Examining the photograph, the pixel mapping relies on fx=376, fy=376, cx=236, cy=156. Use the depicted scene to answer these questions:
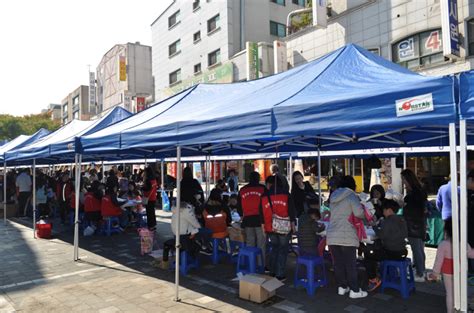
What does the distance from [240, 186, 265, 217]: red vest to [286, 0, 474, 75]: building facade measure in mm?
11693

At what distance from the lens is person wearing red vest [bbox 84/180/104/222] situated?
10.3 metres

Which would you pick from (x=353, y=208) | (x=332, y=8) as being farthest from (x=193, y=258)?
(x=332, y=8)

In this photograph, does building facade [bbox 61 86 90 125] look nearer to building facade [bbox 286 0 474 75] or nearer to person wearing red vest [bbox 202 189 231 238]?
building facade [bbox 286 0 474 75]

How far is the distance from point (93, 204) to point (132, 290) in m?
5.09

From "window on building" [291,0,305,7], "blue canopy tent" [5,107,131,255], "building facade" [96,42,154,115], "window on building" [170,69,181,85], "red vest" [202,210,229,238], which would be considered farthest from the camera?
"building facade" [96,42,154,115]

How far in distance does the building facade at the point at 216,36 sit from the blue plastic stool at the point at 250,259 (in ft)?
61.0

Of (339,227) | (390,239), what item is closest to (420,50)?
(390,239)

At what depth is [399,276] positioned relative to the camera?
539 cm

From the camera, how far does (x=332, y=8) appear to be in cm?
1978

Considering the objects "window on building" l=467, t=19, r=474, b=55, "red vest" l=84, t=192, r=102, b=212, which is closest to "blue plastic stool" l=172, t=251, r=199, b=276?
"red vest" l=84, t=192, r=102, b=212

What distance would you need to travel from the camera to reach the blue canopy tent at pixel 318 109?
131 inches

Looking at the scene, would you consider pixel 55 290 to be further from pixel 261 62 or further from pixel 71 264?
→ pixel 261 62

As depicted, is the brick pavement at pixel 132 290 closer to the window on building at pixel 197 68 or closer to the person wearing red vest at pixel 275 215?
the person wearing red vest at pixel 275 215

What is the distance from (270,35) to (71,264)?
25443 millimetres
